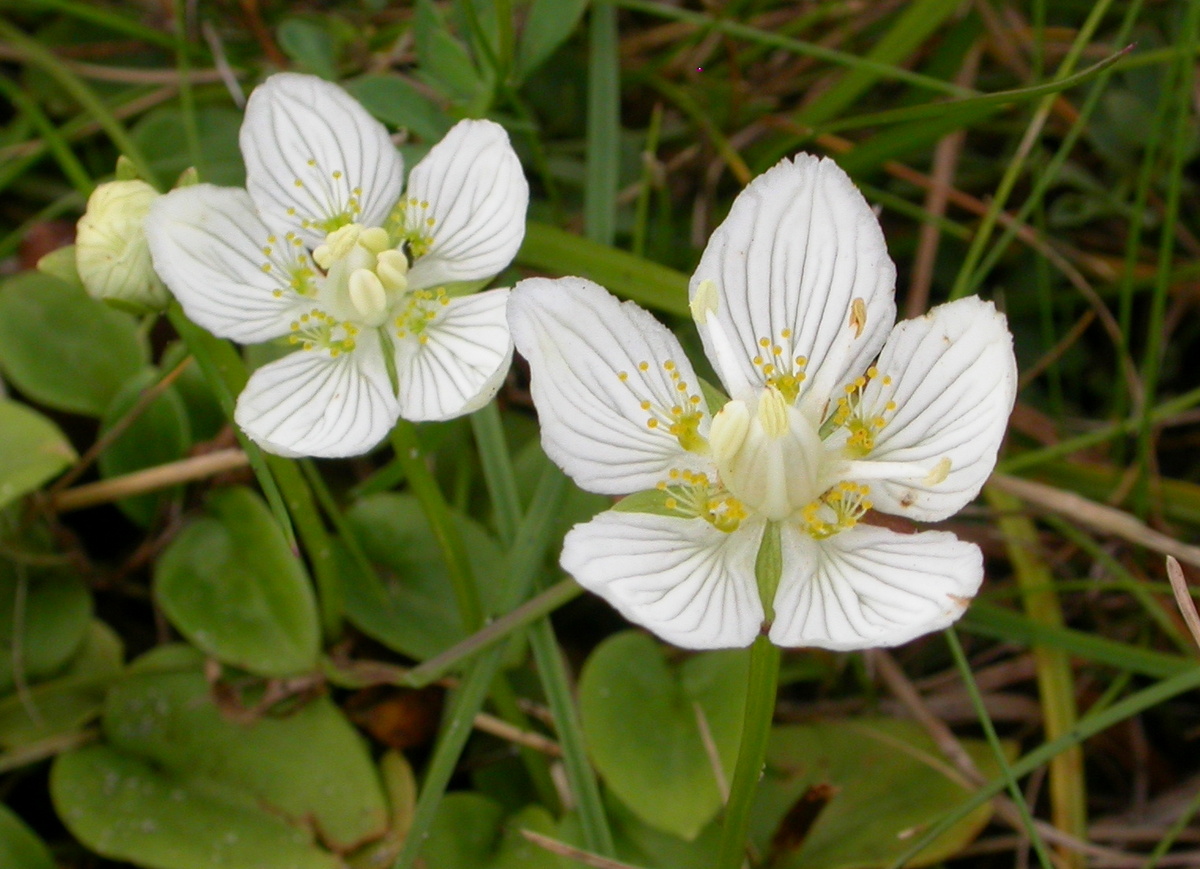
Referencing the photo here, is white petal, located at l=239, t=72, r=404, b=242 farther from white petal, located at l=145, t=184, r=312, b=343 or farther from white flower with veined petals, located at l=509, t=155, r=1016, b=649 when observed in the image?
white flower with veined petals, located at l=509, t=155, r=1016, b=649

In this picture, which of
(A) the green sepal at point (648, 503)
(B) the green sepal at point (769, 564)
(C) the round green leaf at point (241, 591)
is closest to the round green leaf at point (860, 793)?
(B) the green sepal at point (769, 564)

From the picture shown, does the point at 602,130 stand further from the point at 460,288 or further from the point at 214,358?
the point at 214,358

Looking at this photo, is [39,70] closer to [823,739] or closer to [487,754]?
[487,754]

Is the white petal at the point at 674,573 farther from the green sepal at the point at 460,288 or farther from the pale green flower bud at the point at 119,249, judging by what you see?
the pale green flower bud at the point at 119,249

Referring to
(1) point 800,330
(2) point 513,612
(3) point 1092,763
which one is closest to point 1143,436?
(3) point 1092,763

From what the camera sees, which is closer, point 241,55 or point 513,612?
point 513,612

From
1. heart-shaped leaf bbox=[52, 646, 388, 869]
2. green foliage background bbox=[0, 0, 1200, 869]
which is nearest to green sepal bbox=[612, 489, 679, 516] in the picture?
green foliage background bbox=[0, 0, 1200, 869]
